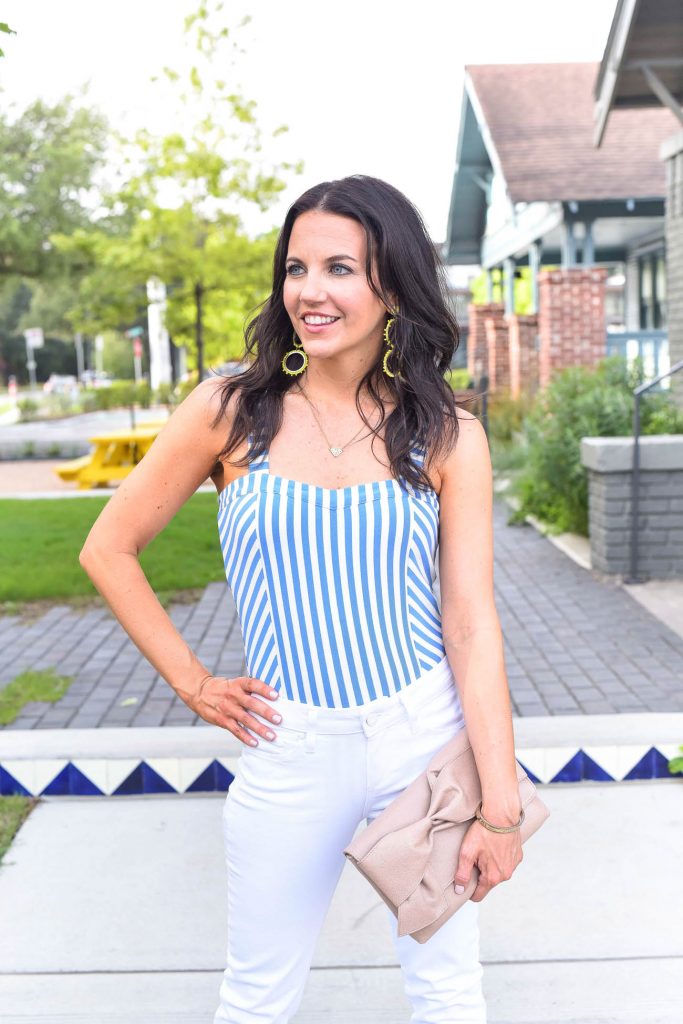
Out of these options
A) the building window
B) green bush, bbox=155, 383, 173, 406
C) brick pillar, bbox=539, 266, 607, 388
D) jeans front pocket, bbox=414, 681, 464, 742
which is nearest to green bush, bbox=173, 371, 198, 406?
green bush, bbox=155, 383, 173, 406

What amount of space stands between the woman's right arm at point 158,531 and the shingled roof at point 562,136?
16.9 m

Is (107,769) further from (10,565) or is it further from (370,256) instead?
(10,565)

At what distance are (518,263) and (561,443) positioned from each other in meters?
18.9

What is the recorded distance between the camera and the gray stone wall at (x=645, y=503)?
25.6 feet

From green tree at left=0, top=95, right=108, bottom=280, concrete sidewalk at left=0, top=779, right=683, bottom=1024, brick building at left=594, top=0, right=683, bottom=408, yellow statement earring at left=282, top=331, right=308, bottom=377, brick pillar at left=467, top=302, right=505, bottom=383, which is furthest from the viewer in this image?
green tree at left=0, top=95, right=108, bottom=280

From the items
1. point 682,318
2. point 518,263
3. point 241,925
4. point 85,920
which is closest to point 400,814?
point 241,925

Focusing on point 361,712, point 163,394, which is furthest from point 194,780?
point 163,394

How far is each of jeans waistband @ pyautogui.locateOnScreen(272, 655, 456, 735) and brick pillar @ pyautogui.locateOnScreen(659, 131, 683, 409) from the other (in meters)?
8.60

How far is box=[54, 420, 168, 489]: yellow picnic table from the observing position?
14711 millimetres

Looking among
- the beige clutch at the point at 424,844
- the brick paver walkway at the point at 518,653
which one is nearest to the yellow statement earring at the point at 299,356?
the beige clutch at the point at 424,844

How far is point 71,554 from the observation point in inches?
364

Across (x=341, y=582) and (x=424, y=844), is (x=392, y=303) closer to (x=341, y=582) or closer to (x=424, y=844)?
(x=341, y=582)

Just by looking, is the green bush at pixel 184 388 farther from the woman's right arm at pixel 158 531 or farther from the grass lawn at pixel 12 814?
the woman's right arm at pixel 158 531

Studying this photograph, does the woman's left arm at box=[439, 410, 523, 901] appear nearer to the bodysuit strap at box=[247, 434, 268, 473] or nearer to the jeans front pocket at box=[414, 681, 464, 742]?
the jeans front pocket at box=[414, 681, 464, 742]
